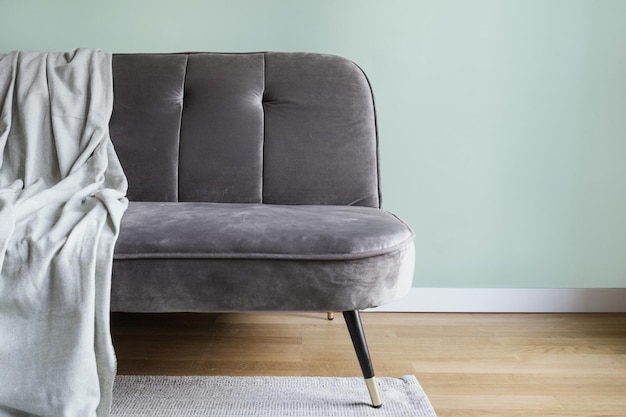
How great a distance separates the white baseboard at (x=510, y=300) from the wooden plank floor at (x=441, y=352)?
1.3 inches

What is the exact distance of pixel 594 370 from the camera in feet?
4.33

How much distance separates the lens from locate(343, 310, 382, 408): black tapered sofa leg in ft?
3.42

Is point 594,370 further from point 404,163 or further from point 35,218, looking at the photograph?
point 35,218

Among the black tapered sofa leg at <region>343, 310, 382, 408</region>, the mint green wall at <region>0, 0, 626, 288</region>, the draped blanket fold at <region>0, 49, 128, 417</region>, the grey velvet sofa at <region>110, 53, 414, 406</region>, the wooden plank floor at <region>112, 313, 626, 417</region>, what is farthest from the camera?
the mint green wall at <region>0, 0, 626, 288</region>

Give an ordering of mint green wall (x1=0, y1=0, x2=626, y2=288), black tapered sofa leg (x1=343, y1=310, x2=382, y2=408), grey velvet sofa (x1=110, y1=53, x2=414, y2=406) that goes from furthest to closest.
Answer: mint green wall (x1=0, y1=0, x2=626, y2=288) < grey velvet sofa (x1=110, y1=53, x2=414, y2=406) < black tapered sofa leg (x1=343, y1=310, x2=382, y2=408)

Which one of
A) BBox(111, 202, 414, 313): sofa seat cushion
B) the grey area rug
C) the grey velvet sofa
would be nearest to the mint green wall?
the grey velvet sofa

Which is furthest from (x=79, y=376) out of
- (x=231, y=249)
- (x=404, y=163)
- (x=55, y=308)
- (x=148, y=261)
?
(x=404, y=163)

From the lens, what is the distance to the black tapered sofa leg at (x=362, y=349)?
1.04 metres

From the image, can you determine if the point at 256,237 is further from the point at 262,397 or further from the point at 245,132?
the point at 245,132

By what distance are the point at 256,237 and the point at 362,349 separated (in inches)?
13.1

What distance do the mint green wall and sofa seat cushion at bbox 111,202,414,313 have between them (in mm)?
799

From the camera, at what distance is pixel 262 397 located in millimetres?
1147

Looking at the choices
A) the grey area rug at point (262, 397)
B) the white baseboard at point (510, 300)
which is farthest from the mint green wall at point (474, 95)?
the grey area rug at point (262, 397)

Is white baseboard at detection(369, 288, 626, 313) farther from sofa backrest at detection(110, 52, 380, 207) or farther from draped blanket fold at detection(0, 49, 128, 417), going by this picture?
draped blanket fold at detection(0, 49, 128, 417)
